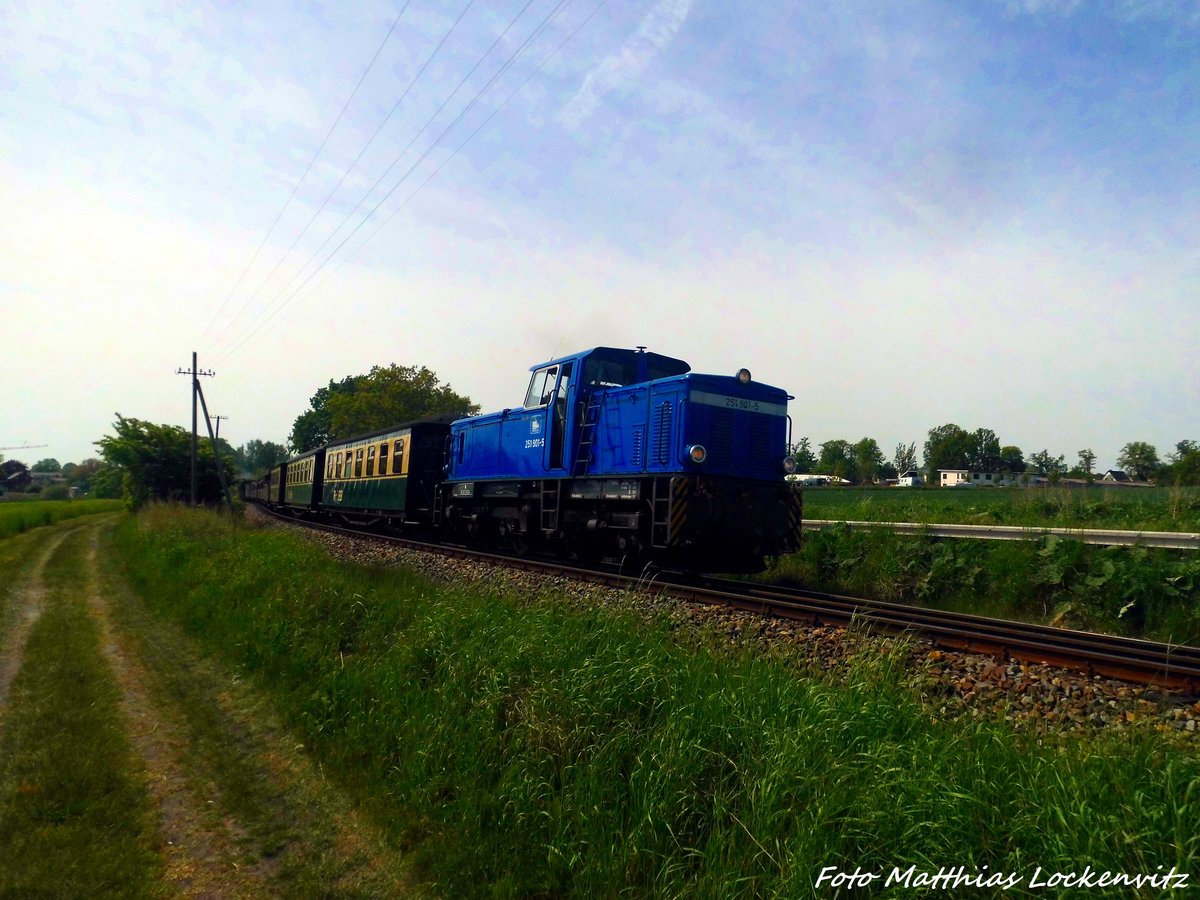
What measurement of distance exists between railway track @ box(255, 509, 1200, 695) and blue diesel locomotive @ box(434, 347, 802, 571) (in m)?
0.76

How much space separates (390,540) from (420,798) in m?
13.5

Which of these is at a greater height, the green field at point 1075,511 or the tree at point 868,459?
the tree at point 868,459

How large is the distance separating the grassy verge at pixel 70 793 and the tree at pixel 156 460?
36.4 meters

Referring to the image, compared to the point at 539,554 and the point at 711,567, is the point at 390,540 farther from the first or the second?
the point at 711,567

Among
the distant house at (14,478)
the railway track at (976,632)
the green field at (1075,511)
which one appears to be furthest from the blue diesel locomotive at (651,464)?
the distant house at (14,478)

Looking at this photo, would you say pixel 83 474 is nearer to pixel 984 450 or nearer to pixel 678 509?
pixel 984 450

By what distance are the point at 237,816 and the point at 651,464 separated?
6.80m

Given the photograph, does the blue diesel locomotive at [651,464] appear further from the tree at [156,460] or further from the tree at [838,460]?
the tree at [838,460]

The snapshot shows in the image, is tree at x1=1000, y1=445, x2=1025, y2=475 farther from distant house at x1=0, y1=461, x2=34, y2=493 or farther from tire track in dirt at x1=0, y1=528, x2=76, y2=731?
distant house at x1=0, y1=461, x2=34, y2=493

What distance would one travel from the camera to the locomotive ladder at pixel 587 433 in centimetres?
1191

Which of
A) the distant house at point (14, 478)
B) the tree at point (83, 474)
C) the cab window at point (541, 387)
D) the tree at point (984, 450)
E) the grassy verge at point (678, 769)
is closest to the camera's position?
the grassy verge at point (678, 769)

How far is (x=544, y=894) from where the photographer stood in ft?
12.4

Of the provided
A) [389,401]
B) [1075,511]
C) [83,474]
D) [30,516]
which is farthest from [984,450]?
[83,474]

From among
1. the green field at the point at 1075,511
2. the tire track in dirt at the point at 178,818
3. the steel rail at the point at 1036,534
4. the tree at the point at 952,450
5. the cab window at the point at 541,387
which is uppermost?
the tree at the point at 952,450
